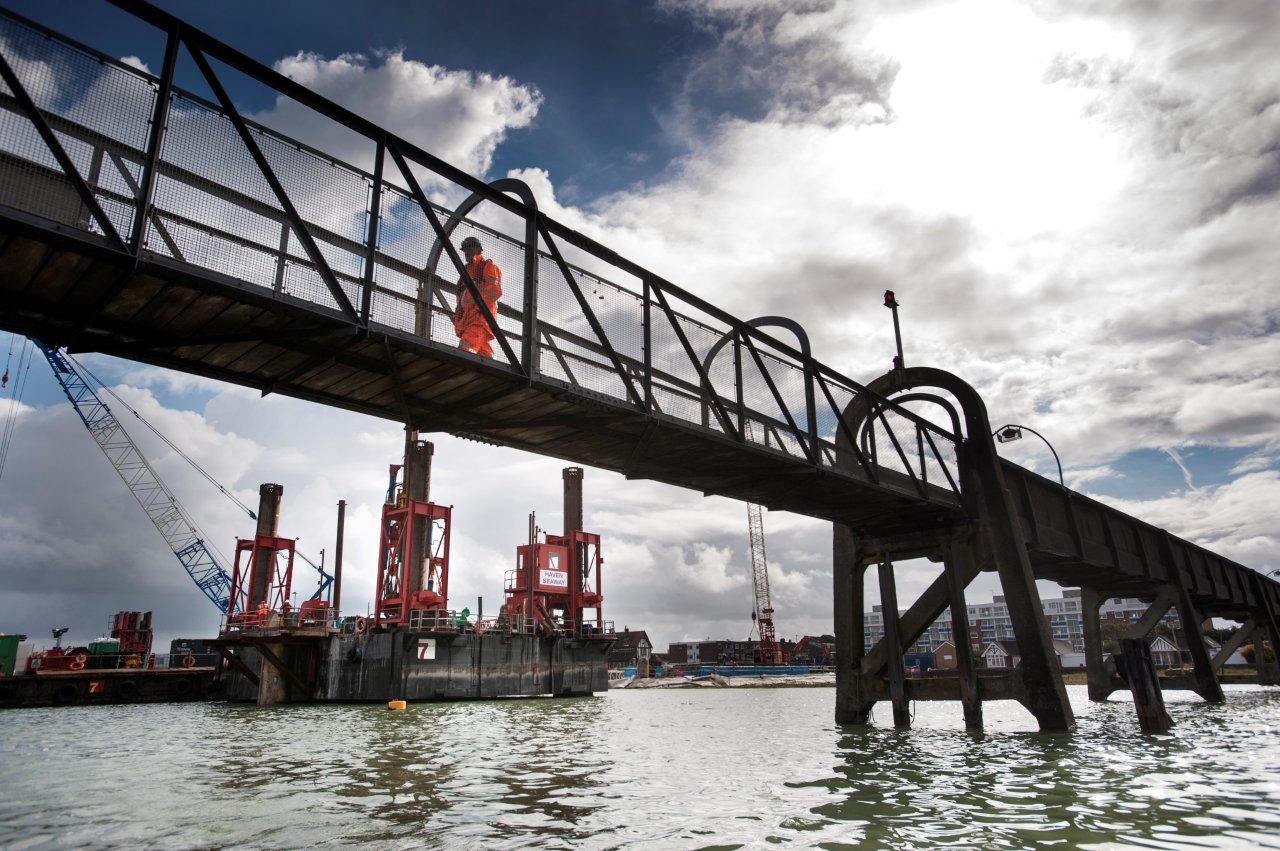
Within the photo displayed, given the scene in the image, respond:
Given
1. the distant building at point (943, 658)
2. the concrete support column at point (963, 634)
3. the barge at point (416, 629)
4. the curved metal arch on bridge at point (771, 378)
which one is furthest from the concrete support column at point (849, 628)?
the distant building at point (943, 658)

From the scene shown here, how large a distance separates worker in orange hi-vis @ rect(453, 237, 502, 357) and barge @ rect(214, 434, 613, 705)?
1319 inches

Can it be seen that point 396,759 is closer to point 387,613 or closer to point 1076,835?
point 1076,835

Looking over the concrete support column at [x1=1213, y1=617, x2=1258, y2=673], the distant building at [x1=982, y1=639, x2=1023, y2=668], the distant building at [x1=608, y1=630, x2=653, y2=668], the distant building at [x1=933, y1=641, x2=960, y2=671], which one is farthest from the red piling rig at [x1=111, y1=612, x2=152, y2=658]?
the distant building at [x1=982, y1=639, x2=1023, y2=668]

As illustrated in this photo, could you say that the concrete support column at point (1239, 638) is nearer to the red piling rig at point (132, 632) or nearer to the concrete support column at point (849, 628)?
the concrete support column at point (849, 628)

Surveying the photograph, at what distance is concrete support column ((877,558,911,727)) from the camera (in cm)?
1808

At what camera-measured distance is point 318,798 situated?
939cm

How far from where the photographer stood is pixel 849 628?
762 inches

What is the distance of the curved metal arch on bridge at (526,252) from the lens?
35.7ft

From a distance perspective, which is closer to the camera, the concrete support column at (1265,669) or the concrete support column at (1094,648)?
the concrete support column at (1094,648)

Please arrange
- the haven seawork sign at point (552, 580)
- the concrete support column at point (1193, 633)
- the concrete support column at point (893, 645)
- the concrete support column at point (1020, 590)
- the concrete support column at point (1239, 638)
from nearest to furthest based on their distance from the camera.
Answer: the concrete support column at point (1020, 590)
the concrete support column at point (893, 645)
the concrete support column at point (1193, 633)
the concrete support column at point (1239, 638)
the haven seawork sign at point (552, 580)

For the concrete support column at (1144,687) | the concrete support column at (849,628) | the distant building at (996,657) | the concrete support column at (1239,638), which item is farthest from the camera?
the distant building at (996,657)

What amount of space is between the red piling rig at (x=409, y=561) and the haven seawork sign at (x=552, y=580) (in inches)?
367

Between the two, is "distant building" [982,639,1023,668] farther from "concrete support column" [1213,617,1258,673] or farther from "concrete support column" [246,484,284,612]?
"concrete support column" [246,484,284,612]

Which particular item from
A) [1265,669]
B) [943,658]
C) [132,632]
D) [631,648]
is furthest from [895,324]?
[631,648]
